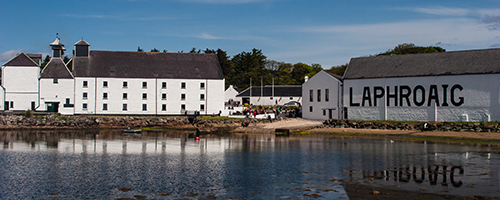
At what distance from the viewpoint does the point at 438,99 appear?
46.5 meters

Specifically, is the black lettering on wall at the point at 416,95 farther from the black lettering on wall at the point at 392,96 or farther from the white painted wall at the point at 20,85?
the white painted wall at the point at 20,85

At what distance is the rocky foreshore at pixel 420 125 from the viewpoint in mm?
41734

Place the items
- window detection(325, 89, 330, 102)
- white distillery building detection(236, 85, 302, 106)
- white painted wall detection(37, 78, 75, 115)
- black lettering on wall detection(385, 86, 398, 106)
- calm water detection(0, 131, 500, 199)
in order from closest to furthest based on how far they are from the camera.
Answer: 1. calm water detection(0, 131, 500, 199)
2. black lettering on wall detection(385, 86, 398, 106)
3. window detection(325, 89, 330, 102)
4. white painted wall detection(37, 78, 75, 115)
5. white distillery building detection(236, 85, 302, 106)

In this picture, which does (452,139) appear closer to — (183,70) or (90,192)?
(90,192)

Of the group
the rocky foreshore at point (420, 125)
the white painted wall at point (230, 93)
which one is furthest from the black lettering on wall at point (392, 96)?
the white painted wall at point (230, 93)

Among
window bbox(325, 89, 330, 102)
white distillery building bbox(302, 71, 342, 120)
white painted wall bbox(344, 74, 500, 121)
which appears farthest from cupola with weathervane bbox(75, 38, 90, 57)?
white painted wall bbox(344, 74, 500, 121)

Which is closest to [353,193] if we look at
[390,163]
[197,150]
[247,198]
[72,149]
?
[247,198]

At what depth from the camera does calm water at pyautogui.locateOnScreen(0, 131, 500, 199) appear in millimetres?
18828

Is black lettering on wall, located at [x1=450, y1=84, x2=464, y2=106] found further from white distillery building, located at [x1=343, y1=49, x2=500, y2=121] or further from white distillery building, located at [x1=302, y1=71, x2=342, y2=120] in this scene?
white distillery building, located at [x1=302, y1=71, x2=342, y2=120]

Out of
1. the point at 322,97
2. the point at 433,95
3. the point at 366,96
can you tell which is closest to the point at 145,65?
the point at 322,97

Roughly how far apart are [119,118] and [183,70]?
1347cm

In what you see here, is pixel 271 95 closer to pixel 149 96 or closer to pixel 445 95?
pixel 149 96

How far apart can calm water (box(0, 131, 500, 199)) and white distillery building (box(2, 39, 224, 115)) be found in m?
26.2

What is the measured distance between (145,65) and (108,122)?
12.6 m
